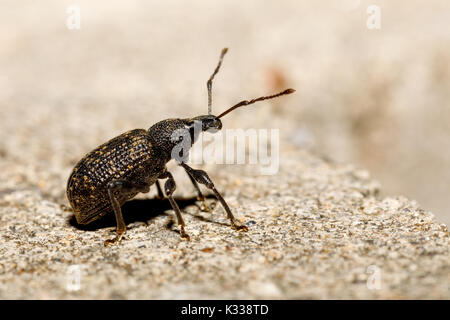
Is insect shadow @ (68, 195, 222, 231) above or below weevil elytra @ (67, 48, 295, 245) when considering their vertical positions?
below

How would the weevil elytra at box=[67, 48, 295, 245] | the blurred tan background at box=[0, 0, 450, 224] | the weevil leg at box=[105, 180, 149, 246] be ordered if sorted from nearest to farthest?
1. the weevil leg at box=[105, 180, 149, 246]
2. the weevil elytra at box=[67, 48, 295, 245]
3. the blurred tan background at box=[0, 0, 450, 224]

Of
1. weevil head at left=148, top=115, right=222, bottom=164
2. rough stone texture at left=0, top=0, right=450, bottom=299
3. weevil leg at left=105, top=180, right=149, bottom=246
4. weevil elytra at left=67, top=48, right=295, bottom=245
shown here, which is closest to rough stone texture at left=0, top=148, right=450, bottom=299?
→ rough stone texture at left=0, top=0, right=450, bottom=299

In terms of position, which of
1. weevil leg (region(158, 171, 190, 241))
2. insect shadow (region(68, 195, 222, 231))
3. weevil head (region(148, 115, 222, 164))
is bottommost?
insect shadow (region(68, 195, 222, 231))

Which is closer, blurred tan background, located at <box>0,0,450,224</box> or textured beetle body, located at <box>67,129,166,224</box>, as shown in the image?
textured beetle body, located at <box>67,129,166,224</box>

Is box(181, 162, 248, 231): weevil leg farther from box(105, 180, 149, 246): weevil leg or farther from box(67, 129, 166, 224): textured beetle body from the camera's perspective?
box(105, 180, 149, 246): weevil leg

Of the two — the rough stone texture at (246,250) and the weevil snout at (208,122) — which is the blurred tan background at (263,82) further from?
the weevil snout at (208,122)

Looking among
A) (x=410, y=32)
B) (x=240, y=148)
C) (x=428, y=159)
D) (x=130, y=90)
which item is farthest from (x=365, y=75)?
(x=130, y=90)
